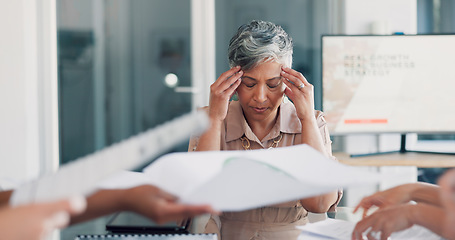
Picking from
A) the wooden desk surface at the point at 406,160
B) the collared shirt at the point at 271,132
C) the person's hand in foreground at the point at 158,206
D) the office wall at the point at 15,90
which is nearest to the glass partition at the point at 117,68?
the office wall at the point at 15,90

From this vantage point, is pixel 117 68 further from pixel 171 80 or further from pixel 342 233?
pixel 342 233

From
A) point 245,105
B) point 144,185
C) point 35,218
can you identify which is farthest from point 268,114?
point 35,218

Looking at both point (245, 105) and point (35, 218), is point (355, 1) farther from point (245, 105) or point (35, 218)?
point (35, 218)

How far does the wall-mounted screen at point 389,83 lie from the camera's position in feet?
8.34

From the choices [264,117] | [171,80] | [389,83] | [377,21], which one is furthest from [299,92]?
[171,80]

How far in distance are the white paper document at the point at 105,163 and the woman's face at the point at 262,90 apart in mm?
783

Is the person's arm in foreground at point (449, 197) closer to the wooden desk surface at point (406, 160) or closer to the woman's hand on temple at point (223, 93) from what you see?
the woman's hand on temple at point (223, 93)

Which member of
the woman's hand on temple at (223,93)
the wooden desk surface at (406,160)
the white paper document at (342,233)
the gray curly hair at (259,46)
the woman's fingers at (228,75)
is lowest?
the wooden desk surface at (406,160)

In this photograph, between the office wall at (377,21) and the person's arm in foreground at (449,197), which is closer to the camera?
the person's arm in foreground at (449,197)

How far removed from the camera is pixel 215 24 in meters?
3.34

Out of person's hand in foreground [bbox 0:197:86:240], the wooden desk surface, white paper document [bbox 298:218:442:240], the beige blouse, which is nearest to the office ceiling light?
the wooden desk surface

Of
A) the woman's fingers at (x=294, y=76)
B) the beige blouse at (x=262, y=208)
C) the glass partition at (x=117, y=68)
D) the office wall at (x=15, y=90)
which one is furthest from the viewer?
the glass partition at (x=117, y=68)

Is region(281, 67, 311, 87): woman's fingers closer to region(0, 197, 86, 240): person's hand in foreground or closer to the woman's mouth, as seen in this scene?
the woman's mouth

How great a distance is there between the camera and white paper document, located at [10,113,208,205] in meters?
0.54
